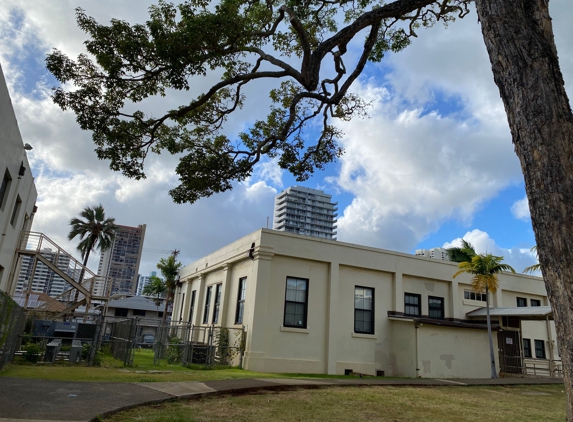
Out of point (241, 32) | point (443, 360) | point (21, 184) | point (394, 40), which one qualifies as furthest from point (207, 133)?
point (443, 360)

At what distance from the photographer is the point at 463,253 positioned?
25391 mm

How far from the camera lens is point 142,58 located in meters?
10.2

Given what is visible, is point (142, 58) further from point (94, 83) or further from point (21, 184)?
point (21, 184)

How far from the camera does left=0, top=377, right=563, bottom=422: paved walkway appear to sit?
6934 mm

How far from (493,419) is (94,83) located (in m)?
11.8

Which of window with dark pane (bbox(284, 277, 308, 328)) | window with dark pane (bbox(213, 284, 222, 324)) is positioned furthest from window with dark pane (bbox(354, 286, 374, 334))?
window with dark pane (bbox(213, 284, 222, 324))

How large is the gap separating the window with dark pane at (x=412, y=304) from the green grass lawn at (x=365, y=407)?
7.22 meters

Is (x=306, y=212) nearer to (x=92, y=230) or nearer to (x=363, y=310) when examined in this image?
(x=92, y=230)

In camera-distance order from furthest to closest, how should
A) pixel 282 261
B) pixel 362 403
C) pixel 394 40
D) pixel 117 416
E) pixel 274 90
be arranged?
pixel 282 261, pixel 274 90, pixel 394 40, pixel 362 403, pixel 117 416

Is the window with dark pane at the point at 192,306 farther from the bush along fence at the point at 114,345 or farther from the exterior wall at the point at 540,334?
the exterior wall at the point at 540,334

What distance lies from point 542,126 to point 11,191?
19.6 metres

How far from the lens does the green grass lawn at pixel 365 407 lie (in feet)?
27.1

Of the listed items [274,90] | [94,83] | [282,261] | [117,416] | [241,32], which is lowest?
[117,416]

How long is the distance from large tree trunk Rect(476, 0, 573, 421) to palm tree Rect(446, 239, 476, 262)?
57.0 ft
